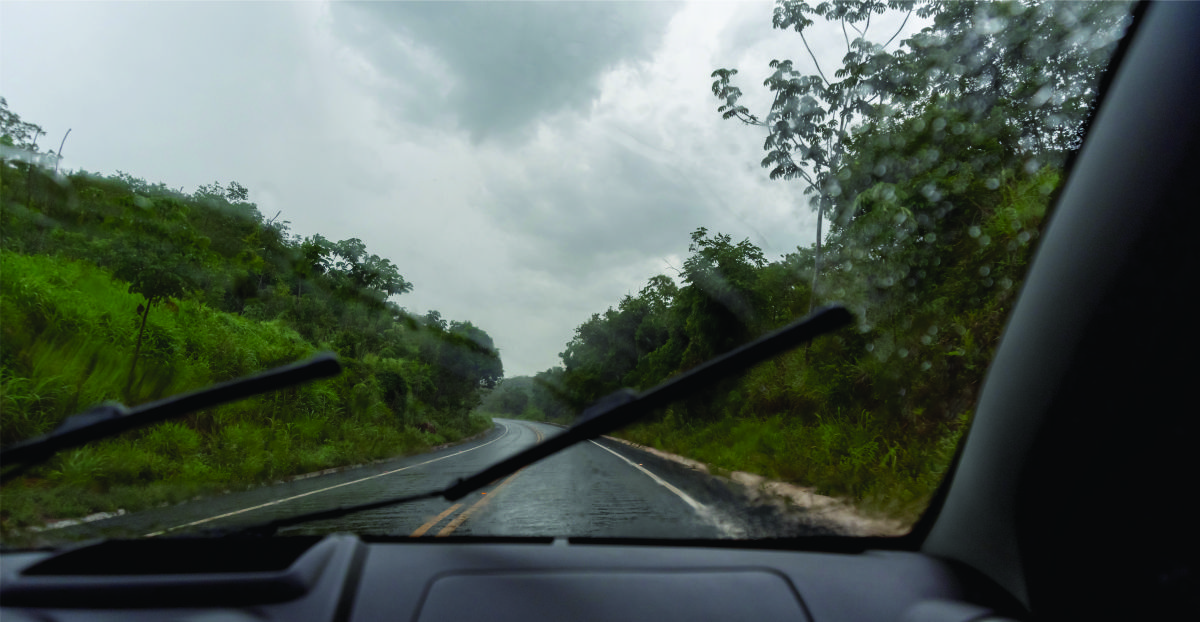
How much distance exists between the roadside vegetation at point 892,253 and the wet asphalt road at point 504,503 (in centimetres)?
59

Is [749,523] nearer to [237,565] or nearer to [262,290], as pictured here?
[237,565]

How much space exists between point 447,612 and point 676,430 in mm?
3882

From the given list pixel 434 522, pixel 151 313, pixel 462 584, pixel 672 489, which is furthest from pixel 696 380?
pixel 672 489

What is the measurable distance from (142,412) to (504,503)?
296 cm

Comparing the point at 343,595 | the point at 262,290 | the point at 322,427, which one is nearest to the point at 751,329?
the point at 343,595

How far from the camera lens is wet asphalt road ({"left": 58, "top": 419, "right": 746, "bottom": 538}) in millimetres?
3058

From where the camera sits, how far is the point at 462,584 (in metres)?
1.92

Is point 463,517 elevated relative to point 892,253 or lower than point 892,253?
lower

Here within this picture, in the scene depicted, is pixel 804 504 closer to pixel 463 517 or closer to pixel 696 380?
pixel 463 517

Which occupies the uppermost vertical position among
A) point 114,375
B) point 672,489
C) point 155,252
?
point 155,252

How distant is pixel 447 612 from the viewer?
6.04 feet

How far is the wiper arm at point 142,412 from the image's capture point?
1905 mm

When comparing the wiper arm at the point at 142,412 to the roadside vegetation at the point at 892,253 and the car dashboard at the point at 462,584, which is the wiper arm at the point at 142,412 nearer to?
the car dashboard at the point at 462,584

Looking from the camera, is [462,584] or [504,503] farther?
[504,503]
